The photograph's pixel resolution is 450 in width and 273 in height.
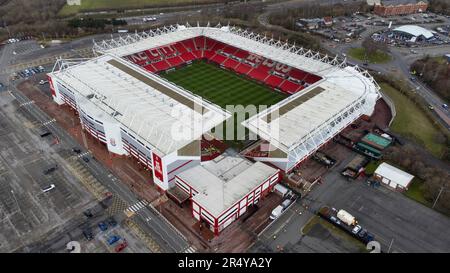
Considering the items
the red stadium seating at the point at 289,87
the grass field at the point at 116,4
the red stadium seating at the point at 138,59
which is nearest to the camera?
the red stadium seating at the point at 289,87

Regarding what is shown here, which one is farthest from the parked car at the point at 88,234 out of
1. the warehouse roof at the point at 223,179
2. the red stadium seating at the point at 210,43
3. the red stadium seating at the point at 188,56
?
the red stadium seating at the point at 210,43

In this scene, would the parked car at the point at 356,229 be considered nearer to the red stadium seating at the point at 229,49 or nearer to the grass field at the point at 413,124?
the grass field at the point at 413,124

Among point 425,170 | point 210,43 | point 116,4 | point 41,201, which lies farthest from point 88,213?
point 116,4

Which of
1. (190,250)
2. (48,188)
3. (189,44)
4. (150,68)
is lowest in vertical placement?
(190,250)

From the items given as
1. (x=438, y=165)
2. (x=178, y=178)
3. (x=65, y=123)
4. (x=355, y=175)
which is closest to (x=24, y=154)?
(x=65, y=123)

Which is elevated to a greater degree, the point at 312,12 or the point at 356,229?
the point at 312,12

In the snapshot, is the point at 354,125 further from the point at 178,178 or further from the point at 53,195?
the point at 53,195

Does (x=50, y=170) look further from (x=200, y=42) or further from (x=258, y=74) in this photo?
(x=200, y=42)
